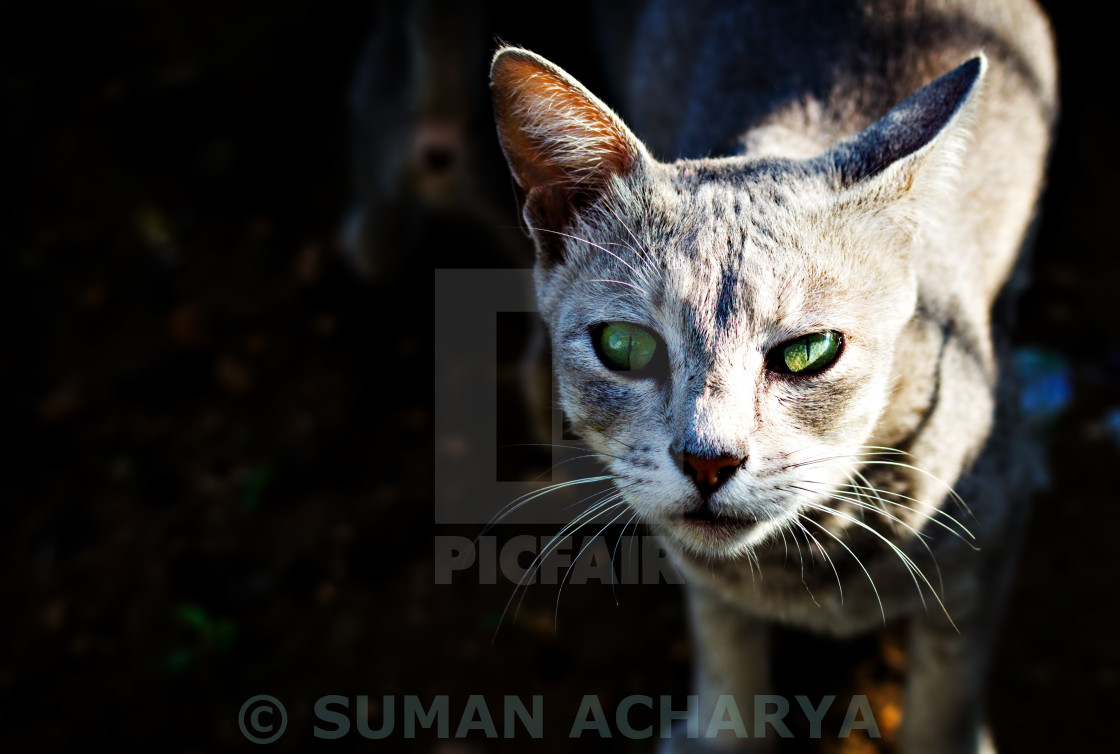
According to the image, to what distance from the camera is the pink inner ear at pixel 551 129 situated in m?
1.49

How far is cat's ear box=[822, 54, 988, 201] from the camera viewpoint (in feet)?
4.77

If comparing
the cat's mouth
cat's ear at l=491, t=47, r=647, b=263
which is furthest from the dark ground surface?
cat's ear at l=491, t=47, r=647, b=263

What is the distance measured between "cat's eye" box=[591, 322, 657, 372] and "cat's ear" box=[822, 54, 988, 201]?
40 cm

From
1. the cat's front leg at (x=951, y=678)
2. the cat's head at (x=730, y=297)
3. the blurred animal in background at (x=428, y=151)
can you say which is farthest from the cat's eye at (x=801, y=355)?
the blurred animal in background at (x=428, y=151)

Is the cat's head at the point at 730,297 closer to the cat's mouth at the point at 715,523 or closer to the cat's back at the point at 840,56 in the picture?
the cat's mouth at the point at 715,523

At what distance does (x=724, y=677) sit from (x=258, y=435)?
162cm

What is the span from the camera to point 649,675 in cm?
241

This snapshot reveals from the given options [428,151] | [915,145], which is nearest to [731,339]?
[915,145]

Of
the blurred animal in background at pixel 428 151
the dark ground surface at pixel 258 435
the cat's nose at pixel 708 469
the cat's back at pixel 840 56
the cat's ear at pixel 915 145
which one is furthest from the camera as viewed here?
the blurred animal in background at pixel 428 151

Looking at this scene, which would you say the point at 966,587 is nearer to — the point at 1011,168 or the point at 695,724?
the point at 695,724

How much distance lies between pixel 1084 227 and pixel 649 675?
213 cm

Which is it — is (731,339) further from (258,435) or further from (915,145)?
(258,435)

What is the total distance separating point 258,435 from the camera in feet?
9.71

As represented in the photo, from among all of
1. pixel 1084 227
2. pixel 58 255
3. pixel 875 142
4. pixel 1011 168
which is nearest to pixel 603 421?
pixel 875 142
